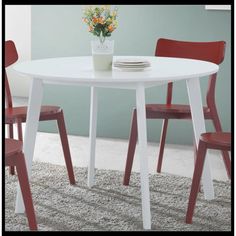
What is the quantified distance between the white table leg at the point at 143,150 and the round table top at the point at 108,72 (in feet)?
0.34

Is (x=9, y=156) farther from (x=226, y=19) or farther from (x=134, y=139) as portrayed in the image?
(x=226, y=19)

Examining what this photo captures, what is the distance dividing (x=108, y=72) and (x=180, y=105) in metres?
0.84

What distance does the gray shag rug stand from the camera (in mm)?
2879

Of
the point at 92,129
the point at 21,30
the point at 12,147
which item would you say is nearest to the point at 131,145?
the point at 92,129

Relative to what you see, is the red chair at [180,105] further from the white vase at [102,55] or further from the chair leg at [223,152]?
the white vase at [102,55]

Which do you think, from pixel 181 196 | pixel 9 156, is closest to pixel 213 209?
pixel 181 196

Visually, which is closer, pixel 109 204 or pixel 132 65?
pixel 132 65

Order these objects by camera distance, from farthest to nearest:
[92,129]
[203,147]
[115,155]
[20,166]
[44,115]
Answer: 1. [115,155]
2. [92,129]
3. [44,115]
4. [203,147]
5. [20,166]

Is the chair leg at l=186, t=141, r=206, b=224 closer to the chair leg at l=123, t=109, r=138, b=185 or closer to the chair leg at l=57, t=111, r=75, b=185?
the chair leg at l=123, t=109, r=138, b=185

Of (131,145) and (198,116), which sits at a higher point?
(198,116)

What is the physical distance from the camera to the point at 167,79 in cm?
271

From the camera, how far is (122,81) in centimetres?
267

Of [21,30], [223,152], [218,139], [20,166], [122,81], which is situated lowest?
[223,152]

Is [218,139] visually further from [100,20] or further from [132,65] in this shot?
[100,20]
